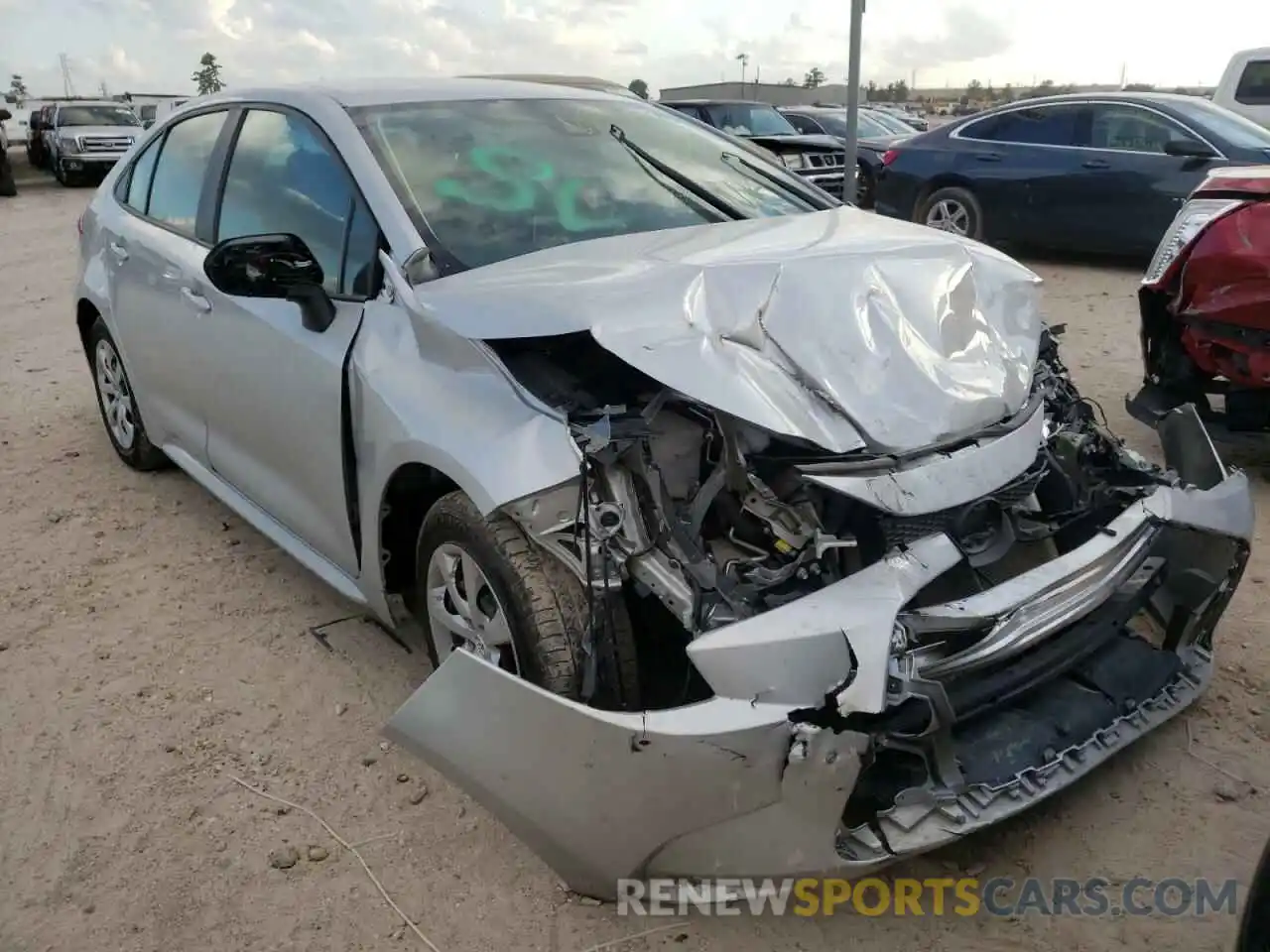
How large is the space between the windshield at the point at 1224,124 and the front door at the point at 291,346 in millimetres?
7667

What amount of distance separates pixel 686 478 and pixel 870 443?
425mm

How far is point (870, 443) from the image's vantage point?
234 cm

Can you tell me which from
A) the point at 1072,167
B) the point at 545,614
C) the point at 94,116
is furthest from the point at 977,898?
the point at 94,116

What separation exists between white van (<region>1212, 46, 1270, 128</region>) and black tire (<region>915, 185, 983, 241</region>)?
4.65 meters

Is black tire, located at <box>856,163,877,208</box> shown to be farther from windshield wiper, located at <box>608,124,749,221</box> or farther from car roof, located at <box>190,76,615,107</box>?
windshield wiper, located at <box>608,124,749,221</box>

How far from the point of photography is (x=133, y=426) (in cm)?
472

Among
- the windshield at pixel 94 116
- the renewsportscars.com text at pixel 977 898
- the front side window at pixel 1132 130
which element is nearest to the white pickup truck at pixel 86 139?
the windshield at pixel 94 116

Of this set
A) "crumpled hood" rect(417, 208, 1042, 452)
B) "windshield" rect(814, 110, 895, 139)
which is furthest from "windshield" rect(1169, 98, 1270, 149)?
"crumpled hood" rect(417, 208, 1042, 452)

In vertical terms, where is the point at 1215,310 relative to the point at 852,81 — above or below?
below

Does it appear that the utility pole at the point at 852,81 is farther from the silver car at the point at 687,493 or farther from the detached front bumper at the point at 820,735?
the detached front bumper at the point at 820,735

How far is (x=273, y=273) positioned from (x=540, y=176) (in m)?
0.84

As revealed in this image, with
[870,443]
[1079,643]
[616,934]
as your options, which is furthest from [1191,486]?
[616,934]

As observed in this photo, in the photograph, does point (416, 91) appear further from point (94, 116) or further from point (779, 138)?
point (94, 116)

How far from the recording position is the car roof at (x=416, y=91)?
330cm
